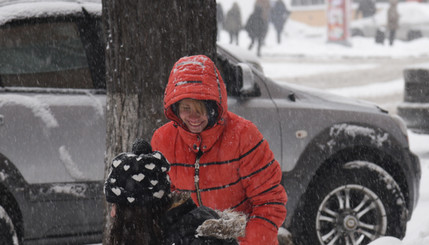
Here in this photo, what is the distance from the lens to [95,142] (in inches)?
163

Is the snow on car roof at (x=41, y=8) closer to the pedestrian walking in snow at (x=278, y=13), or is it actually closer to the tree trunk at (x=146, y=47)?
the tree trunk at (x=146, y=47)

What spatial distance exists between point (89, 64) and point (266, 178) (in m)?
2.28

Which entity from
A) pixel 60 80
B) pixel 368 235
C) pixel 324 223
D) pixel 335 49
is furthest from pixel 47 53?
pixel 335 49

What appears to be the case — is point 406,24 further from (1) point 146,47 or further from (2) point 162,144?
(2) point 162,144

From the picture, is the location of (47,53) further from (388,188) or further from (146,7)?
(388,188)

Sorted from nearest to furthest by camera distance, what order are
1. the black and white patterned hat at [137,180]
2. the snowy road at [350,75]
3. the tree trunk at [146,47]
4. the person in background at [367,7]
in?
1. the black and white patterned hat at [137,180]
2. the tree trunk at [146,47]
3. the snowy road at [350,75]
4. the person in background at [367,7]

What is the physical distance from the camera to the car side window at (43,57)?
4.17 meters

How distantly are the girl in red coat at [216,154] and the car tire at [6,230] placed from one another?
1.81m

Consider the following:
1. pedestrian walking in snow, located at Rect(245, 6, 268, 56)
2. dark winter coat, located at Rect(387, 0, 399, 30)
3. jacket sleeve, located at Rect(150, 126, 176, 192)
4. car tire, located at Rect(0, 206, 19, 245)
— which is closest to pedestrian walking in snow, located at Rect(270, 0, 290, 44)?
dark winter coat, located at Rect(387, 0, 399, 30)

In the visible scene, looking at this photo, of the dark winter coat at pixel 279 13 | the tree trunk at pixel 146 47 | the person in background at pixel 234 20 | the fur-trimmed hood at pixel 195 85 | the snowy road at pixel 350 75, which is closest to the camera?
the fur-trimmed hood at pixel 195 85

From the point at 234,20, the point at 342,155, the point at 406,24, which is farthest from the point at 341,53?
the point at 342,155

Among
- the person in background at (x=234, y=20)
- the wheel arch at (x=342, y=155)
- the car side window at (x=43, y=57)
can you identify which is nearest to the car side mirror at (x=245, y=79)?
the wheel arch at (x=342, y=155)

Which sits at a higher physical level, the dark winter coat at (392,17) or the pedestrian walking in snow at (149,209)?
the pedestrian walking in snow at (149,209)

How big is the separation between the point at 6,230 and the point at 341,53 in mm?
23552
